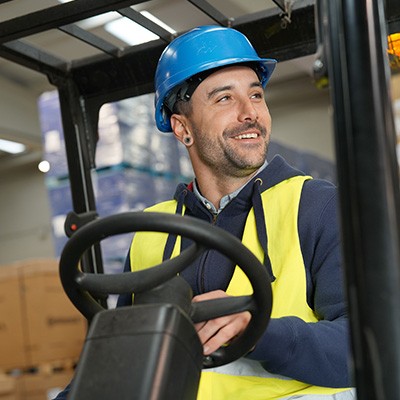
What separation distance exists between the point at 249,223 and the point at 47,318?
4.50 metres

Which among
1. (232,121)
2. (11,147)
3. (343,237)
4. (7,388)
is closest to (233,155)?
(232,121)

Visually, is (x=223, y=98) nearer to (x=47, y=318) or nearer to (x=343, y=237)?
(x=343, y=237)

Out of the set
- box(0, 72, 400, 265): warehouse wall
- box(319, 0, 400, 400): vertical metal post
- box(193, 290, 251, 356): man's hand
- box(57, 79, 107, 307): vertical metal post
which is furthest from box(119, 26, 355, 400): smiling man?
box(0, 72, 400, 265): warehouse wall

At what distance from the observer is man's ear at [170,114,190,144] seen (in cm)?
285

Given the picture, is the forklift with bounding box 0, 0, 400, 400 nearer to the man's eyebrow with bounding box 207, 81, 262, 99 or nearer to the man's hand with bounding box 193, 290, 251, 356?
Result: the man's hand with bounding box 193, 290, 251, 356

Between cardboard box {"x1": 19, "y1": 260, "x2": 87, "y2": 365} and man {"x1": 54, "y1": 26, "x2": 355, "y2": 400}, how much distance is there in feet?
13.3

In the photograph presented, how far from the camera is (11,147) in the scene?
11.1m

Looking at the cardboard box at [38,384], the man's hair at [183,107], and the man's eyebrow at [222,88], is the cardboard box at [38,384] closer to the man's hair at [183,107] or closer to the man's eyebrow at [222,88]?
the man's hair at [183,107]

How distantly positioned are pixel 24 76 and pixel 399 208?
889 centimetres

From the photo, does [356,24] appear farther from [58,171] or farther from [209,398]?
[58,171]

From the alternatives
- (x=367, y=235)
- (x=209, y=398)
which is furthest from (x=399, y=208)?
(x=209, y=398)

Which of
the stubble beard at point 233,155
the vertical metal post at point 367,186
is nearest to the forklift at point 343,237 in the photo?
the vertical metal post at point 367,186

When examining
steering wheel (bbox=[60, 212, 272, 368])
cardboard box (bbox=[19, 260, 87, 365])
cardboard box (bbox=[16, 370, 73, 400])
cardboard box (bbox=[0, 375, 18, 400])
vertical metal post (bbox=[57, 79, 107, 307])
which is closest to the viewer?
steering wheel (bbox=[60, 212, 272, 368])

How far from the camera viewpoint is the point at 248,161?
2.60 metres
